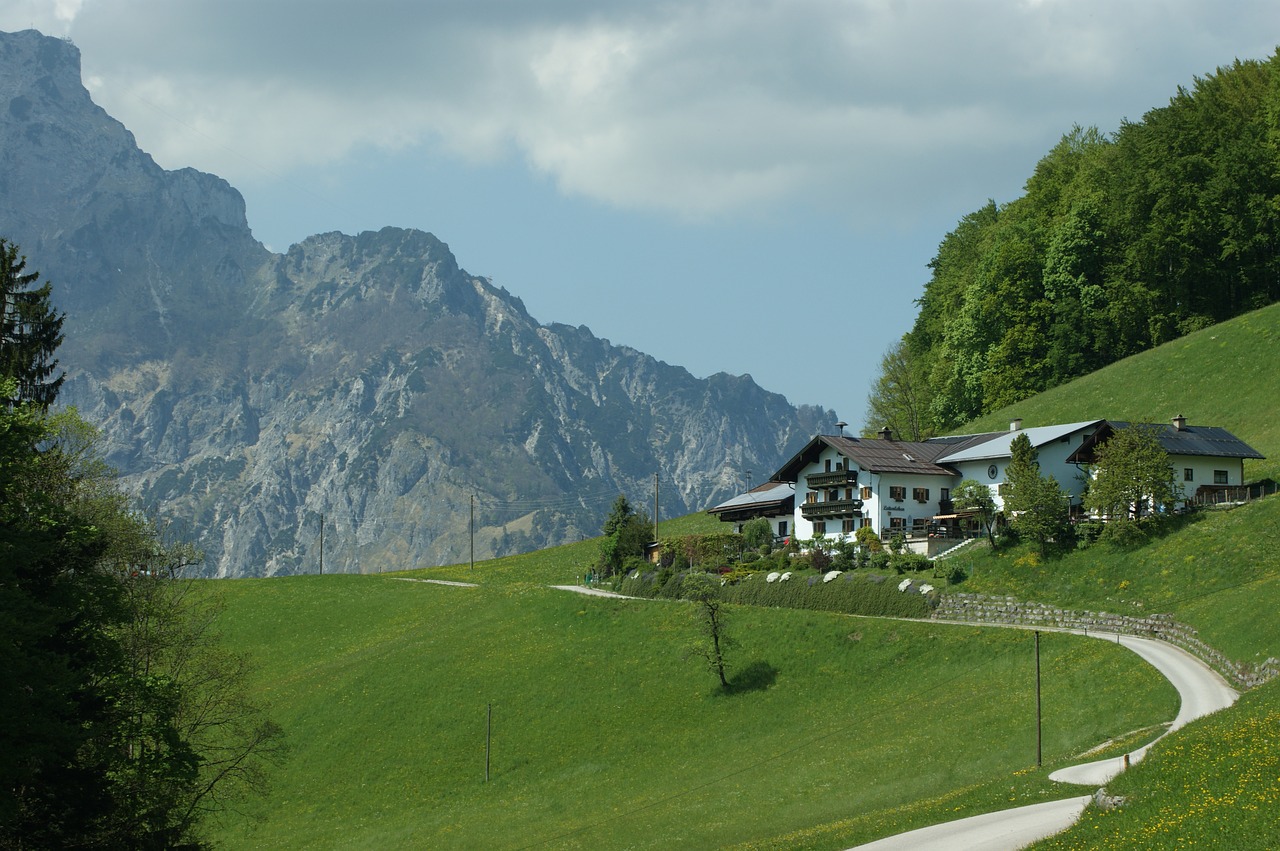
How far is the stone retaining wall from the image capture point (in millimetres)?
46875

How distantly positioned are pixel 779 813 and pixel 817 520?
46.6 meters

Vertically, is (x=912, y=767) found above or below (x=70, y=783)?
below

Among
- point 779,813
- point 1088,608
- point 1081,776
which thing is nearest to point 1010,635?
point 1088,608

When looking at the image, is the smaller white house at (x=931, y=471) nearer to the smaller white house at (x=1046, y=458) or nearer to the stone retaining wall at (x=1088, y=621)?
the smaller white house at (x=1046, y=458)

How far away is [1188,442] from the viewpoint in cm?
7250

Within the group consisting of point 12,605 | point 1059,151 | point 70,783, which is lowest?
point 70,783

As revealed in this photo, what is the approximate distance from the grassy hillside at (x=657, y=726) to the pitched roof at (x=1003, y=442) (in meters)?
20.7

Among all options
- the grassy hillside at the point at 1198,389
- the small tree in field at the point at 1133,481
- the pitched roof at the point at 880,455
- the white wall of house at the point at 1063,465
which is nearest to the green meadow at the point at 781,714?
the grassy hillside at the point at 1198,389

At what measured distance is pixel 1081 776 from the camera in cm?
3453

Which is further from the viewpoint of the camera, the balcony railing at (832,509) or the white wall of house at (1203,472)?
the balcony railing at (832,509)

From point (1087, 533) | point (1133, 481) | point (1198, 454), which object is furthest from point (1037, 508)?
point (1198, 454)

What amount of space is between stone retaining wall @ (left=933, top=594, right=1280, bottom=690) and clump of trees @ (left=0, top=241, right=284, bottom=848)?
1510 inches

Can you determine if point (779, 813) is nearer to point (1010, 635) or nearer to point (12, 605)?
point (1010, 635)

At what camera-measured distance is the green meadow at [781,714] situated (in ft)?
113
